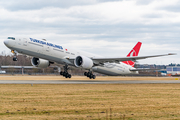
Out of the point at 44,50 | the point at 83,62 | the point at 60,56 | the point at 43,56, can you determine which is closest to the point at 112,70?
the point at 83,62

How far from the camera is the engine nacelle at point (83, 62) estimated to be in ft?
136

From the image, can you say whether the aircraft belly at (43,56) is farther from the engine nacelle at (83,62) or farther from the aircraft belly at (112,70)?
the aircraft belly at (112,70)

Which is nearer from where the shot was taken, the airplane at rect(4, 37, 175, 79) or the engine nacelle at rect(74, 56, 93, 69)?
the airplane at rect(4, 37, 175, 79)

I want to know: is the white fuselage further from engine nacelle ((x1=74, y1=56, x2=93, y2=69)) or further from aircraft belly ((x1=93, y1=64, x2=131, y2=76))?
engine nacelle ((x1=74, y1=56, x2=93, y2=69))

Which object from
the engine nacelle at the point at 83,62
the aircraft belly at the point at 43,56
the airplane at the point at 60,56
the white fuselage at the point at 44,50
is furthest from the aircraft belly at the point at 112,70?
the aircraft belly at the point at 43,56

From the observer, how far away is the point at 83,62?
1626 inches

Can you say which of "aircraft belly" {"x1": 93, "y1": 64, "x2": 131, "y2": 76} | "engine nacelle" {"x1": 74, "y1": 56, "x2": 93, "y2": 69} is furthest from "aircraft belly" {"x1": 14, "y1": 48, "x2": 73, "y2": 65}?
"aircraft belly" {"x1": 93, "y1": 64, "x2": 131, "y2": 76}

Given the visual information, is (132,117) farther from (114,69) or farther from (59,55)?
(114,69)

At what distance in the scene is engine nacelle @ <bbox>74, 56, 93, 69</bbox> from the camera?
41.4 m

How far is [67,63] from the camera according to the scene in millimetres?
42812


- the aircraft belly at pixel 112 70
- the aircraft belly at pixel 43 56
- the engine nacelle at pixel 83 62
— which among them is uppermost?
the aircraft belly at pixel 43 56

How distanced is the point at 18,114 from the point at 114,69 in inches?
1568

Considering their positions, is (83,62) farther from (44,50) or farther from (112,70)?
(112,70)

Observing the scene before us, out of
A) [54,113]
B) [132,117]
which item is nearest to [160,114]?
[132,117]
